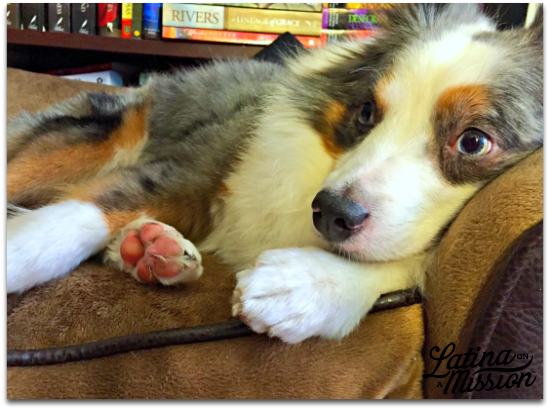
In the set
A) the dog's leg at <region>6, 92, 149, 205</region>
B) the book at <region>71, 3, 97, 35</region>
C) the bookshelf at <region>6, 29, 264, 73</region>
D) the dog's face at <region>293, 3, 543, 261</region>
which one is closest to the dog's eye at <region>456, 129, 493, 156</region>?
the dog's face at <region>293, 3, 543, 261</region>

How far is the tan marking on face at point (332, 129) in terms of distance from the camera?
52.8 inches

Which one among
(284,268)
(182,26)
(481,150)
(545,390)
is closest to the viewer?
(545,390)

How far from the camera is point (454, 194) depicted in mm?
1108

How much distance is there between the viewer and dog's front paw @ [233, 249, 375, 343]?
893mm

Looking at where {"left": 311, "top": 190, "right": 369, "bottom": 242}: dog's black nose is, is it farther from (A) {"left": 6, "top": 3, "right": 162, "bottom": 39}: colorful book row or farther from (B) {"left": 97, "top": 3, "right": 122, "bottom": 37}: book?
(B) {"left": 97, "top": 3, "right": 122, "bottom": 37}: book

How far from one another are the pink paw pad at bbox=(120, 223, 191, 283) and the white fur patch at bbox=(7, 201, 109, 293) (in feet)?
0.44

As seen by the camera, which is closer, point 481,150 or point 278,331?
point 278,331

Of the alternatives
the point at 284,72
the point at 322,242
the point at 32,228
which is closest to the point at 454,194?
the point at 322,242

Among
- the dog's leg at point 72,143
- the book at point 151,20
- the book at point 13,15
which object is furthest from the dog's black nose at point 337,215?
the book at point 13,15

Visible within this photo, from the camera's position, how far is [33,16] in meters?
3.04

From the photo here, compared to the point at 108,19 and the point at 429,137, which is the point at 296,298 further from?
the point at 108,19

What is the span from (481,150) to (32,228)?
1.17 m

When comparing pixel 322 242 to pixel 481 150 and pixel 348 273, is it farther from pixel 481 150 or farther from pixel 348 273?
pixel 481 150

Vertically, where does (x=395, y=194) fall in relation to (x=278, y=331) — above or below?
above
